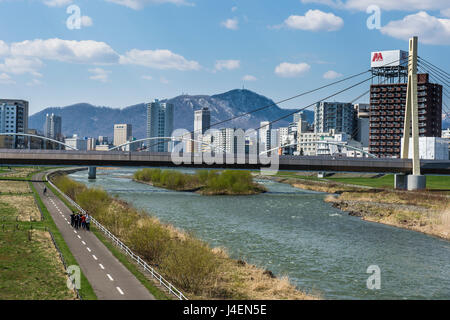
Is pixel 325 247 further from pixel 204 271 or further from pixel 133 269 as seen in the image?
pixel 133 269

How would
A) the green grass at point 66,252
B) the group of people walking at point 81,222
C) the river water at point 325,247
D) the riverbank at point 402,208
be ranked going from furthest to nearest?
the riverbank at point 402,208, the group of people walking at point 81,222, the river water at point 325,247, the green grass at point 66,252

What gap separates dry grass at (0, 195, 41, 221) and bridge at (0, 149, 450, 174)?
952 inches

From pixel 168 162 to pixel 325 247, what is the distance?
51555 mm

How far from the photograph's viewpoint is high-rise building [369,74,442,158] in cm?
15850

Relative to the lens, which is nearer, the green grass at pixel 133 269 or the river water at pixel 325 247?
the green grass at pixel 133 269

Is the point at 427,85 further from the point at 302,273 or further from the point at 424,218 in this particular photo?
the point at 302,273

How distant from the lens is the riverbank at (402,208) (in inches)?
1949

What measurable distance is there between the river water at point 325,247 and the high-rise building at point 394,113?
105m

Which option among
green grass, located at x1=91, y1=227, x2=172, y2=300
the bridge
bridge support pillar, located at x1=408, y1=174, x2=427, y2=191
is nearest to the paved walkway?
green grass, located at x1=91, y1=227, x2=172, y2=300

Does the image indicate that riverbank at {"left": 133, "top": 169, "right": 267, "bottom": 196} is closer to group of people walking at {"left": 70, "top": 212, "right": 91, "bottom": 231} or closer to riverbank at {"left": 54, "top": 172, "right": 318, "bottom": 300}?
group of people walking at {"left": 70, "top": 212, "right": 91, "bottom": 231}

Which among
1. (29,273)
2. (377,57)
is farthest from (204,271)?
(377,57)

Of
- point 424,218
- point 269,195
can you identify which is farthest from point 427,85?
point 424,218

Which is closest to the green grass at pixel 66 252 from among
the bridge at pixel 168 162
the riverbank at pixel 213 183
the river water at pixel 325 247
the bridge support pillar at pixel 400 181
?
the river water at pixel 325 247

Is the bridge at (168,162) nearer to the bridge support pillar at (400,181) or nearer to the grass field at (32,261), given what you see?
the bridge support pillar at (400,181)
